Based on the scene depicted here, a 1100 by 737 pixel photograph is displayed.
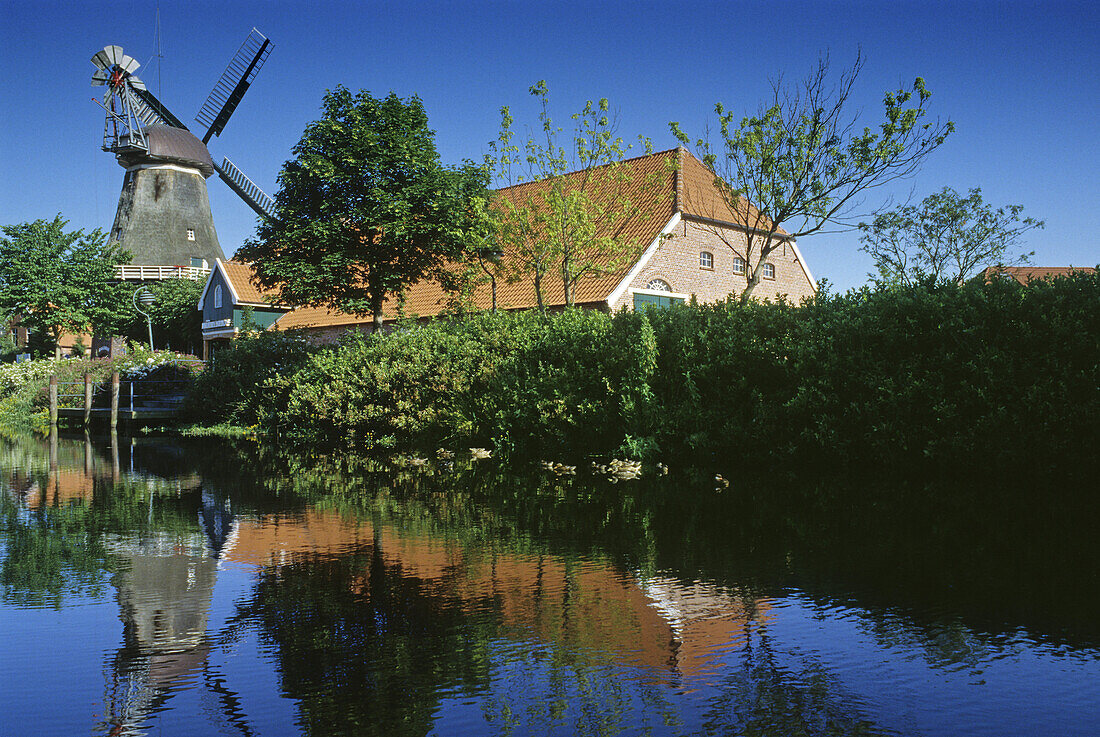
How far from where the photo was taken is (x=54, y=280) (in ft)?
156

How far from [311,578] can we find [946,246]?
48704mm

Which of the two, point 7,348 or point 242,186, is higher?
point 242,186

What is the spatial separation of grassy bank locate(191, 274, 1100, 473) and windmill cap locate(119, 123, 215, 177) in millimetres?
42169

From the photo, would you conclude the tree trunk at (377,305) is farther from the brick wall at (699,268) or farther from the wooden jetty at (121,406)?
the wooden jetty at (121,406)

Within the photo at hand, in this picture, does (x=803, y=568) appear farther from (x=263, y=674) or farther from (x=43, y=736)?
(x=43, y=736)

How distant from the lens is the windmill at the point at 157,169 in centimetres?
5409

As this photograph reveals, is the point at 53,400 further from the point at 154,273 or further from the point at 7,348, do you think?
the point at 7,348

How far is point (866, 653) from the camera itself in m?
4.64

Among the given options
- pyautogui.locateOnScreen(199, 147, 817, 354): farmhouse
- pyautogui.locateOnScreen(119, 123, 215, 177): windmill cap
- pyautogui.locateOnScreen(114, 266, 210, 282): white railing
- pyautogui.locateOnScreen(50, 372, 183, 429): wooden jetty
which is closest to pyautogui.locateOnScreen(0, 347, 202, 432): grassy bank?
pyautogui.locateOnScreen(50, 372, 183, 429): wooden jetty

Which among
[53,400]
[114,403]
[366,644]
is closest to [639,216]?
[114,403]

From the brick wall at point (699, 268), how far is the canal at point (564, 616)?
20.0 m

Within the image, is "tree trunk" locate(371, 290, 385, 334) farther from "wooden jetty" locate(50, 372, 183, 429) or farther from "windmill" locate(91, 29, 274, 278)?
"windmill" locate(91, 29, 274, 278)

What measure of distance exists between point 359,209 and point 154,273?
3565 cm

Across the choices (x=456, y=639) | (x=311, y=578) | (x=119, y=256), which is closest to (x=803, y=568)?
(x=456, y=639)
